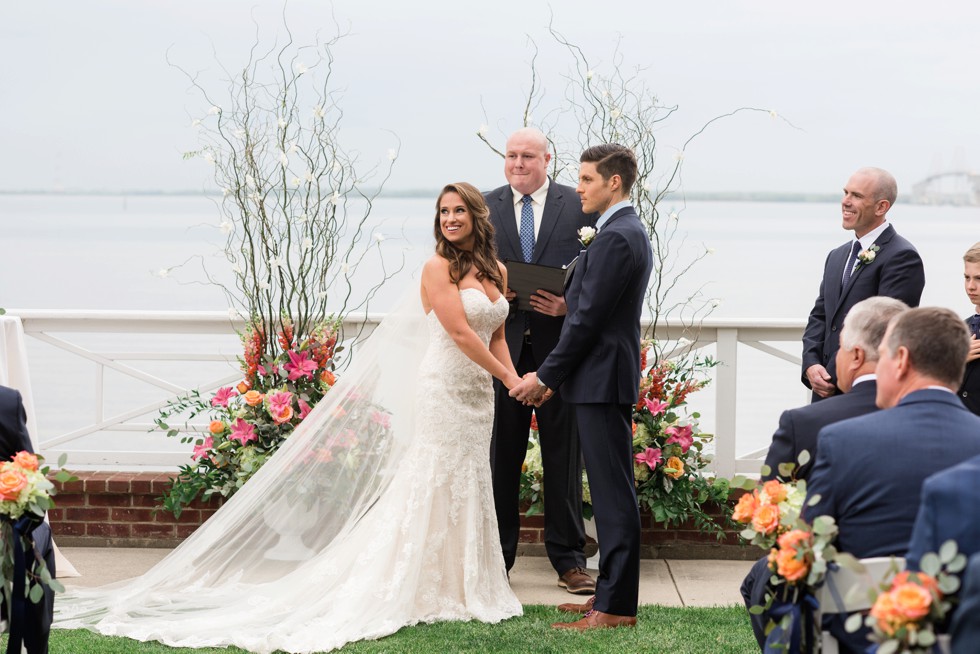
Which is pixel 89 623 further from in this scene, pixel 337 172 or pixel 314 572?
pixel 337 172

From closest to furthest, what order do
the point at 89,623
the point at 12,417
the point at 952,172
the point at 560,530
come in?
the point at 12,417
the point at 89,623
the point at 560,530
the point at 952,172

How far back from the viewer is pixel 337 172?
6027mm

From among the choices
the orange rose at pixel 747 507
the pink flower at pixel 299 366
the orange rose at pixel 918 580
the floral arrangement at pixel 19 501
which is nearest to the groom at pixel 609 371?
the pink flower at pixel 299 366

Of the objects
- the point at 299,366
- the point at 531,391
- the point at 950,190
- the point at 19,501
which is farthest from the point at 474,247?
the point at 950,190

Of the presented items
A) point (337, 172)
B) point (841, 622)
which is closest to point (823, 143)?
point (337, 172)

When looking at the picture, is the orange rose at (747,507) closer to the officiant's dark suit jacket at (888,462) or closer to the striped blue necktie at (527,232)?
the officiant's dark suit jacket at (888,462)

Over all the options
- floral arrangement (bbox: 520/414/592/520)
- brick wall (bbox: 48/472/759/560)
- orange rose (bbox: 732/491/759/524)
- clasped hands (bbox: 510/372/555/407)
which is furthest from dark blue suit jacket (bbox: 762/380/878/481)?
brick wall (bbox: 48/472/759/560)

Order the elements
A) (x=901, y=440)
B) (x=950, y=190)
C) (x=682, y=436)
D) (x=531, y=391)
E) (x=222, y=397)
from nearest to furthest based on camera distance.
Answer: (x=901, y=440)
(x=531, y=391)
(x=682, y=436)
(x=222, y=397)
(x=950, y=190)

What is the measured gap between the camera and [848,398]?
3.08 meters

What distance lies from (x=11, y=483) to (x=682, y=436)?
3.56 meters

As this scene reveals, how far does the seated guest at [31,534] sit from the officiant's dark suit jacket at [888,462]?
7.07 ft

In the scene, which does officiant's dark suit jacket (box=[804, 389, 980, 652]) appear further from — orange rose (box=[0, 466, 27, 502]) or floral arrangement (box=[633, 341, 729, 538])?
floral arrangement (box=[633, 341, 729, 538])

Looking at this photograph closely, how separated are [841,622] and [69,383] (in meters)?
8.23

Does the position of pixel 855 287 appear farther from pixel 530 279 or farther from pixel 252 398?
pixel 252 398
